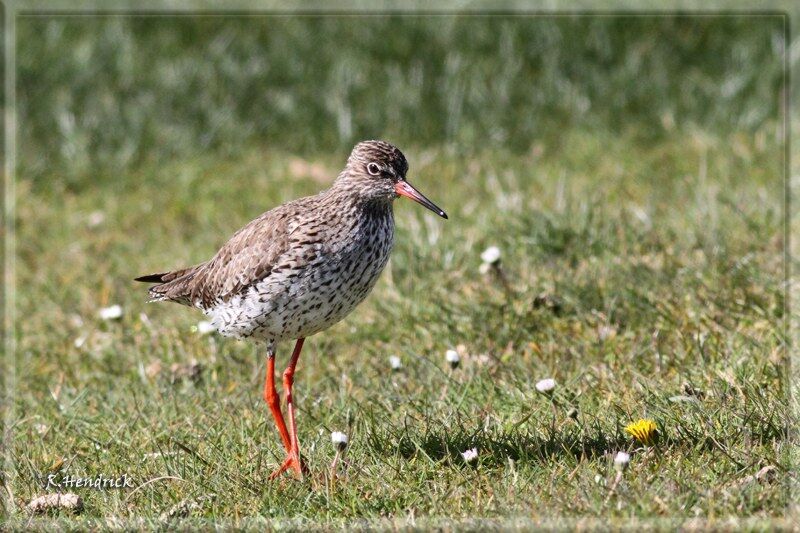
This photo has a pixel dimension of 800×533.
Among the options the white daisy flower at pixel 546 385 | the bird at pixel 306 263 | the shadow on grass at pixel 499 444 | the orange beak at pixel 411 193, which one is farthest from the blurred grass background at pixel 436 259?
the orange beak at pixel 411 193

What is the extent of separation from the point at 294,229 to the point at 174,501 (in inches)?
53.3

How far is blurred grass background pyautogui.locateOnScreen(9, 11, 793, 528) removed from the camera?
4629mm

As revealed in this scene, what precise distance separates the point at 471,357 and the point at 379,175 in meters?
1.23

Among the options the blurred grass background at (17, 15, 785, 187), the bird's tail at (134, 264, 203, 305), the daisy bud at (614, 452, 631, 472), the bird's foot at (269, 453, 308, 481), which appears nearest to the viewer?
the daisy bud at (614, 452, 631, 472)

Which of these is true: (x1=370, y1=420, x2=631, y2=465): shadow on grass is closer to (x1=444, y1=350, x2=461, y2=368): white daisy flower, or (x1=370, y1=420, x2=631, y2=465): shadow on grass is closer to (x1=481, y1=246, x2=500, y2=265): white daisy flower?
(x1=444, y1=350, x2=461, y2=368): white daisy flower

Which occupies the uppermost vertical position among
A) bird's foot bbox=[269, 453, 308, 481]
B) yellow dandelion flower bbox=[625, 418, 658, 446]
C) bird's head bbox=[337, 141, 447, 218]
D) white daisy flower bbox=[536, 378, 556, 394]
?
bird's head bbox=[337, 141, 447, 218]

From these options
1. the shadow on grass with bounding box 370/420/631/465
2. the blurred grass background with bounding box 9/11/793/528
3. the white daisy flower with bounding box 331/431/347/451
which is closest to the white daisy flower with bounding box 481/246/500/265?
→ the blurred grass background with bounding box 9/11/793/528

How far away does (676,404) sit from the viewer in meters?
4.93

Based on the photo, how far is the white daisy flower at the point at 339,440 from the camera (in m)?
4.79

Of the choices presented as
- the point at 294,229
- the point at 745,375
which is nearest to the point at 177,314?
the point at 294,229

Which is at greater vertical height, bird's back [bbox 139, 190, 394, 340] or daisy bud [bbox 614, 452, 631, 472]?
bird's back [bbox 139, 190, 394, 340]

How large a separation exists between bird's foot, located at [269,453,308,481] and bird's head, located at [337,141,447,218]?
1.30 metres

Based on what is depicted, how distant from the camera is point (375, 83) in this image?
958cm

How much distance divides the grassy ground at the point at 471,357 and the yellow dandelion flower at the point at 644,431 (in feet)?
0.17
